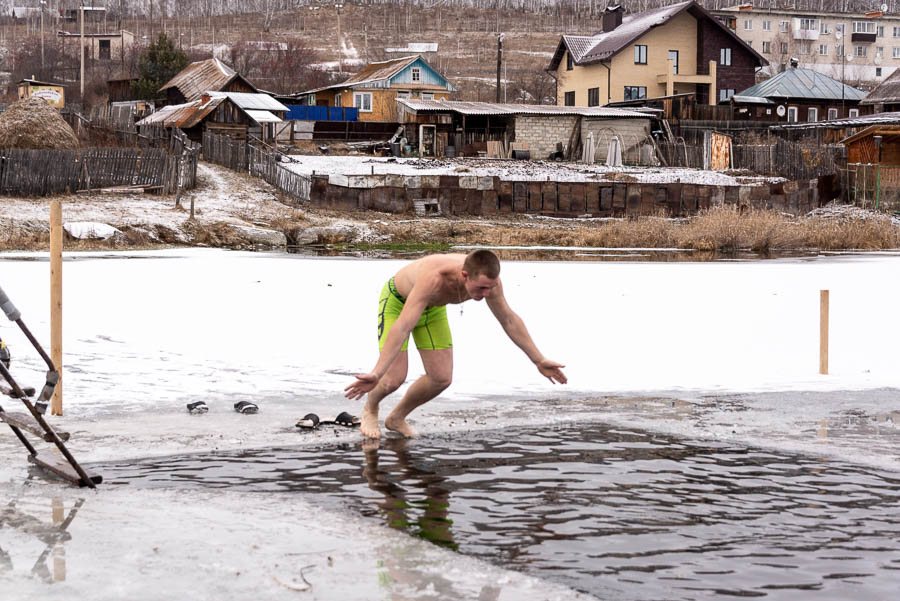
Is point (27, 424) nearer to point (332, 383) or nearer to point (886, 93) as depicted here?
point (332, 383)

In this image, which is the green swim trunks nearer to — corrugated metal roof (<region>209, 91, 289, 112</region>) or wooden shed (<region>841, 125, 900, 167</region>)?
wooden shed (<region>841, 125, 900, 167</region>)

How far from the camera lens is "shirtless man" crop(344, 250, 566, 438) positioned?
653 centimetres

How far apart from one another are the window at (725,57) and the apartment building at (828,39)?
3673 centimetres

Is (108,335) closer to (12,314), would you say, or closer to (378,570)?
(12,314)

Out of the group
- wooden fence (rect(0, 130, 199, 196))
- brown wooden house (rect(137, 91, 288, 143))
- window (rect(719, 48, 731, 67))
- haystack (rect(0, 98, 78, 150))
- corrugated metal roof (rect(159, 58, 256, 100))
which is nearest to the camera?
wooden fence (rect(0, 130, 199, 196))

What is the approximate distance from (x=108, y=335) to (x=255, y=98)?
43.6 metres

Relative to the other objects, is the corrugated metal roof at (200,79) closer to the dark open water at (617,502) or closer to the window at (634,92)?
the window at (634,92)

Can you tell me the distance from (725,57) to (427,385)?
63263 millimetres

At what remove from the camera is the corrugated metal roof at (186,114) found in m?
50.3

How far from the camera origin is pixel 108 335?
1203 cm

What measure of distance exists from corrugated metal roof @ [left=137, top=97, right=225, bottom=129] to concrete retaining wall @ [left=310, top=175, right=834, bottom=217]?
15.4 meters

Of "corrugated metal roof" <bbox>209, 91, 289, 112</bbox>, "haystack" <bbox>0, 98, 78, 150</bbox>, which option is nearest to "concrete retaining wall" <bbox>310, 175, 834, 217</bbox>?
"haystack" <bbox>0, 98, 78, 150</bbox>

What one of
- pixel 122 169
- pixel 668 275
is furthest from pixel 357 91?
pixel 668 275

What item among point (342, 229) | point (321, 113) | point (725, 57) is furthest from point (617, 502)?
point (725, 57)
